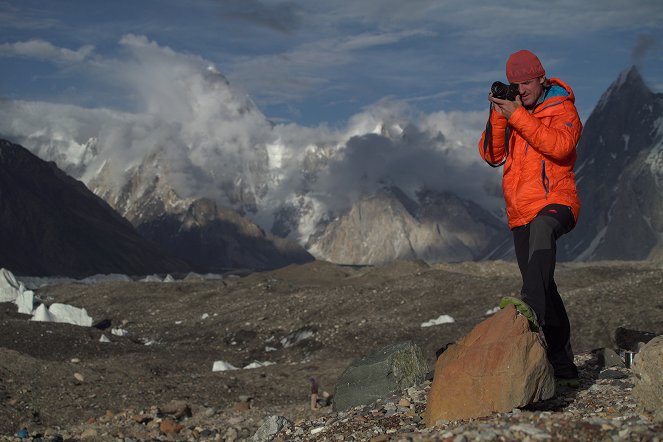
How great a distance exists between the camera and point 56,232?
121125 millimetres

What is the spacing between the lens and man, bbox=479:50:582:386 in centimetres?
778

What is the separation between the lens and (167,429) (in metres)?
12.7

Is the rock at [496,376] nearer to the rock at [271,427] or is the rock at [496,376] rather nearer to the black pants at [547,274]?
the black pants at [547,274]

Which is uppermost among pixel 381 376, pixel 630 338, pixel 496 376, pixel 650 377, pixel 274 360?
pixel 650 377

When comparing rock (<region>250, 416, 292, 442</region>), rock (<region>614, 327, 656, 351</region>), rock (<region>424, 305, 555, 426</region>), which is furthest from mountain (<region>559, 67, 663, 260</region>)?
rock (<region>424, 305, 555, 426</region>)

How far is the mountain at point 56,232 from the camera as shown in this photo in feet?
379

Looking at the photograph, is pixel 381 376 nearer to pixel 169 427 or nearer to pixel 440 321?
pixel 169 427

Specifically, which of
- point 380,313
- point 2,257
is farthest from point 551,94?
point 2,257

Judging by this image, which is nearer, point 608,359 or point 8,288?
point 608,359

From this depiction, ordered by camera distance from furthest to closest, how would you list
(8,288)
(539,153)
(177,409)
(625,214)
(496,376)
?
(625,214), (8,288), (177,409), (539,153), (496,376)

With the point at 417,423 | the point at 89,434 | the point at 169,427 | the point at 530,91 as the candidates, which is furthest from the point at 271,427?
the point at 530,91

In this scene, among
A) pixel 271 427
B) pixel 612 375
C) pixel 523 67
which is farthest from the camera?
pixel 271 427

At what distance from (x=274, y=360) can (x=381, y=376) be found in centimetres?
1528

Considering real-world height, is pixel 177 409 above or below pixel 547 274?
below
